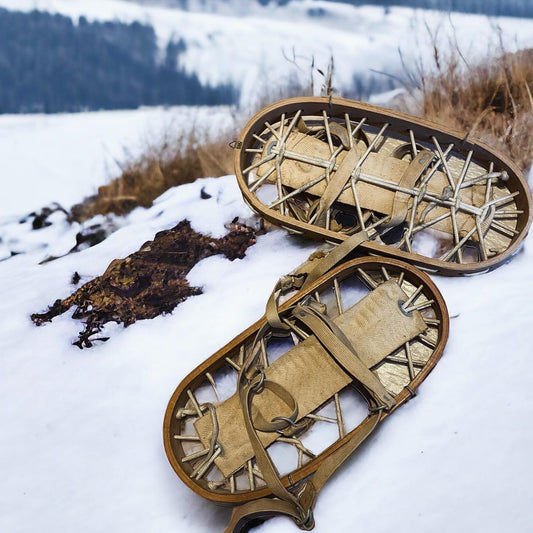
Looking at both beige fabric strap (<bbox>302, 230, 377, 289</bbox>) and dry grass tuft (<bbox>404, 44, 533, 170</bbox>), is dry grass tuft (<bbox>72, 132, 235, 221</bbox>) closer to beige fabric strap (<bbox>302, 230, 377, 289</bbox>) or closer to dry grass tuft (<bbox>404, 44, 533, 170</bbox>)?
beige fabric strap (<bbox>302, 230, 377, 289</bbox>)

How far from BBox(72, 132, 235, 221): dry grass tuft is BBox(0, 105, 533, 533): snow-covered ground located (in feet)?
0.33

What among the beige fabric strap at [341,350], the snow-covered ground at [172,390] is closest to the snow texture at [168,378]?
the snow-covered ground at [172,390]

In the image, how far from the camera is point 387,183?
1.46m

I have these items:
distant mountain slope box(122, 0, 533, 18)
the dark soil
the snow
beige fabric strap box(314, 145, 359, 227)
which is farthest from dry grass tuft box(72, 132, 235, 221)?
distant mountain slope box(122, 0, 533, 18)

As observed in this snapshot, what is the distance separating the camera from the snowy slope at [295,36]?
1.86 meters

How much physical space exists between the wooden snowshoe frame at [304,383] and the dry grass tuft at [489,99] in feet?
1.83

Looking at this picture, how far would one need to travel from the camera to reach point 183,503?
4.24 feet

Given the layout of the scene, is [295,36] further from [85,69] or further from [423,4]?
[85,69]

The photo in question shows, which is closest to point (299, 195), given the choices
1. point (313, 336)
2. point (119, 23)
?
point (313, 336)

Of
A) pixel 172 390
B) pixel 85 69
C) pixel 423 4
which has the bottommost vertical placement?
pixel 172 390

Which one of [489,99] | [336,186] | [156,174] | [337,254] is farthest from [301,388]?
[489,99]

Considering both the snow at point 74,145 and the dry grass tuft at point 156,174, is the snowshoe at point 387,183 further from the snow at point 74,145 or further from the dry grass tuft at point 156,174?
the snow at point 74,145

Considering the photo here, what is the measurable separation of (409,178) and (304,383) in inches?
23.5

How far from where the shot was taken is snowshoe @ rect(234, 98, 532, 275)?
1.43 m
